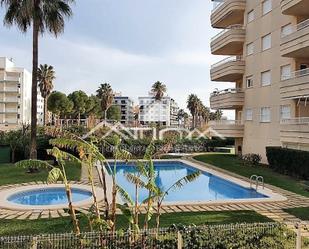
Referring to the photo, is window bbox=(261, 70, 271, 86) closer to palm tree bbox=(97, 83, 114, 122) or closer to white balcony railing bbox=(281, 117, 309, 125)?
white balcony railing bbox=(281, 117, 309, 125)

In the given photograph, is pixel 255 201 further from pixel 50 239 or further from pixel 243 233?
pixel 50 239

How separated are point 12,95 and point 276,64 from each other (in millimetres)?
82294

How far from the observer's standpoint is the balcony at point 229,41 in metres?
32.9

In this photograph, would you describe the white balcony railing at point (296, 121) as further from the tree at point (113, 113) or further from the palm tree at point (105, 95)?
the tree at point (113, 113)

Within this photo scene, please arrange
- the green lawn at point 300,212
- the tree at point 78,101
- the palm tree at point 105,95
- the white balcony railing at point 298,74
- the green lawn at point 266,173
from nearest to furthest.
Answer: the green lawn at point 300,212 → the green lawn at point 266,173 → the white balcony railing at point 298,74 → the tree at point 78,101 → the palm tree at point 105,95

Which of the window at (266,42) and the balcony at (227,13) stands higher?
the balcony at (227,13)

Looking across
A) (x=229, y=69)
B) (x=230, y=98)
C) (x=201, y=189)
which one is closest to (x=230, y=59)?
(x=229, y=69)

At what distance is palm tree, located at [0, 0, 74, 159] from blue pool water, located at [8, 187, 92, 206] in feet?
15.5

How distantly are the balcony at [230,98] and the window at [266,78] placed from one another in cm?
338

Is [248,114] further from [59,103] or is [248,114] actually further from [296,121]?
[59,103]

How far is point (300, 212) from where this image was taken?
13.3 metres

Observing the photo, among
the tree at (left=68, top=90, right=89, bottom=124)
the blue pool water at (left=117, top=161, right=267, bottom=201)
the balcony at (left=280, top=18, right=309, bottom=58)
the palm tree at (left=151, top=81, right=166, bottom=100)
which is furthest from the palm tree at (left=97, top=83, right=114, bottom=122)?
the balcony at (left=280, top=18, right=309, bottom=58)

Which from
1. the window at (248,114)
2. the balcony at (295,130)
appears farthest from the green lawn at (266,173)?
the window at (248,114)

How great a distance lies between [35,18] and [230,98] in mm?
18844
